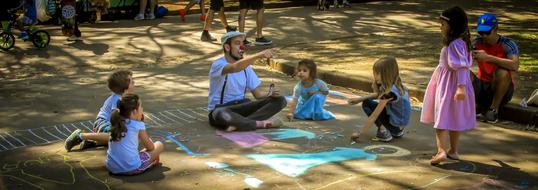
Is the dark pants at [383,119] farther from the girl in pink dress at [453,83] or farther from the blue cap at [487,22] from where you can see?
the blue cap at [487,22]

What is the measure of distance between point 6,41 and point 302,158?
296 inches

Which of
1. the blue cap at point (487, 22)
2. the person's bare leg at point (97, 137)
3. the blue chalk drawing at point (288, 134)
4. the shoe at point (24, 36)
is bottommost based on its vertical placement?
the blue chalk drawing at point (288, 134)

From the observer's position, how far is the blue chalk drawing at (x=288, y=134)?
254 inches

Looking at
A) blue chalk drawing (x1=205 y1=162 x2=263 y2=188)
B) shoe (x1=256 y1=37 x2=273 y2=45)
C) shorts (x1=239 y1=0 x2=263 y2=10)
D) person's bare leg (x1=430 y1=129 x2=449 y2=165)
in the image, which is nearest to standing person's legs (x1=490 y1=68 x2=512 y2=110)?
person's bare leg (x1=430 y1=129 x2=449 y2=165)

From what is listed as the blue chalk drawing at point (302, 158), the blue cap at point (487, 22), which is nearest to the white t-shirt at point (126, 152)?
the blue chalk drawing at point (302, 158)

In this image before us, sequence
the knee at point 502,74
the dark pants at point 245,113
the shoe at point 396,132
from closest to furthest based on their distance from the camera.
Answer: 1. the shoe at point 396,132
2. the dark pants at point 245,113
3. the knee at point 502,74

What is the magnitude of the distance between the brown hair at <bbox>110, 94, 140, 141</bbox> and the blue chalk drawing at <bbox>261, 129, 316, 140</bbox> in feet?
5.15

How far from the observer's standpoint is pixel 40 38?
11711 mm

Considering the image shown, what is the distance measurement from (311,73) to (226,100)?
88cm

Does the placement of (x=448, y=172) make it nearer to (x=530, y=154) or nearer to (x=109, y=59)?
(x=530, y=154)

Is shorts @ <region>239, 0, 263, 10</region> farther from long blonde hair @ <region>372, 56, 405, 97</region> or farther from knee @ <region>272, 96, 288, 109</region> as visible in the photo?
long blonde hair @ <region>372, 56, 405, 97</region>

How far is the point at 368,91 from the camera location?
865 cm

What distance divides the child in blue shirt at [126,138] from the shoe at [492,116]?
11.7 ft

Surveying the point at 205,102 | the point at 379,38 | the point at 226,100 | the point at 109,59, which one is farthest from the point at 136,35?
the point at 226,100
